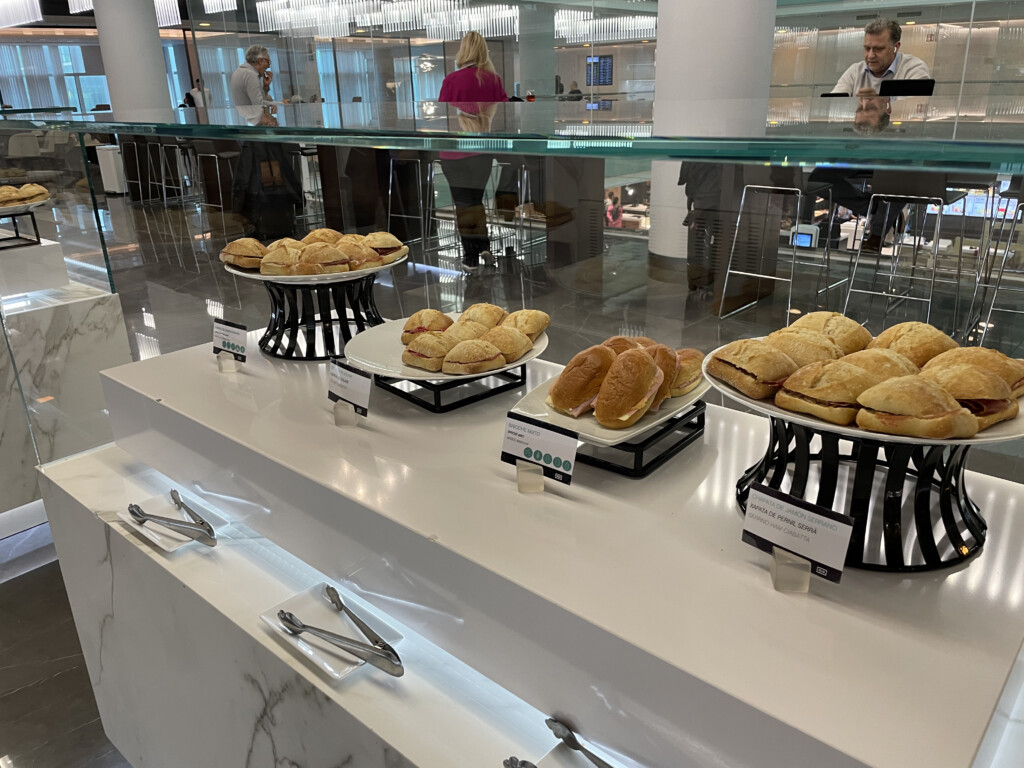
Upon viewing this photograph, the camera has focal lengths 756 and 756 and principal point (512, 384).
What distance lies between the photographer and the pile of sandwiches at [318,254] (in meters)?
1.15

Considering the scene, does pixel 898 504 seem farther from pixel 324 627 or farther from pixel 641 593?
pixel 324 627

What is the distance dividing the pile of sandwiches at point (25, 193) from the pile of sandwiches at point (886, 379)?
194cm

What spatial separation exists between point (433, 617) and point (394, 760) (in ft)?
0.45

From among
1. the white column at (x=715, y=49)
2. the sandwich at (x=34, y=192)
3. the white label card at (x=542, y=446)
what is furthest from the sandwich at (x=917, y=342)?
the sandwich at (x=34, y=192)

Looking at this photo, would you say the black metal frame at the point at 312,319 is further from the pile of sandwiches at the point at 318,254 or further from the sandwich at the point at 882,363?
the sandwich at the point at 882,363

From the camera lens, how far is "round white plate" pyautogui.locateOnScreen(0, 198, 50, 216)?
75.8 inches

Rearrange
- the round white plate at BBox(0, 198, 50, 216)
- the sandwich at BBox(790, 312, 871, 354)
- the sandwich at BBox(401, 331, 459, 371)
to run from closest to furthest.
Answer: the sandwich at BBox(790, 312, 871, 354), the sandwich at BBox(401, 331, 459, 371), the round white plate at BBox(0, 198, 50, 216)

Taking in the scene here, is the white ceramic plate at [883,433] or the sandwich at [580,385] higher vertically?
the white ceramic plate at [883,433]

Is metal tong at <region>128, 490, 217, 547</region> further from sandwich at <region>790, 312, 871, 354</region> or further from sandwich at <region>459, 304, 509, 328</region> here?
sandwich at <region>790, 312, 871, 354</region>

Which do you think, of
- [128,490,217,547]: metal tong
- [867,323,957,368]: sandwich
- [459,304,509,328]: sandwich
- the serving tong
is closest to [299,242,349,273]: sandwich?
[459,304,509,328]: sandwich

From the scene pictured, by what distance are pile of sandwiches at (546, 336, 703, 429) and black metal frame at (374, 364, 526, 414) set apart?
0.55 ft

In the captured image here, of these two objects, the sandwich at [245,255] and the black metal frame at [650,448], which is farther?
the sandwich at [245,255]

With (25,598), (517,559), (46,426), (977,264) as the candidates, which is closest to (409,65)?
(46,426)

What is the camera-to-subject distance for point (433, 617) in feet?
2.52
